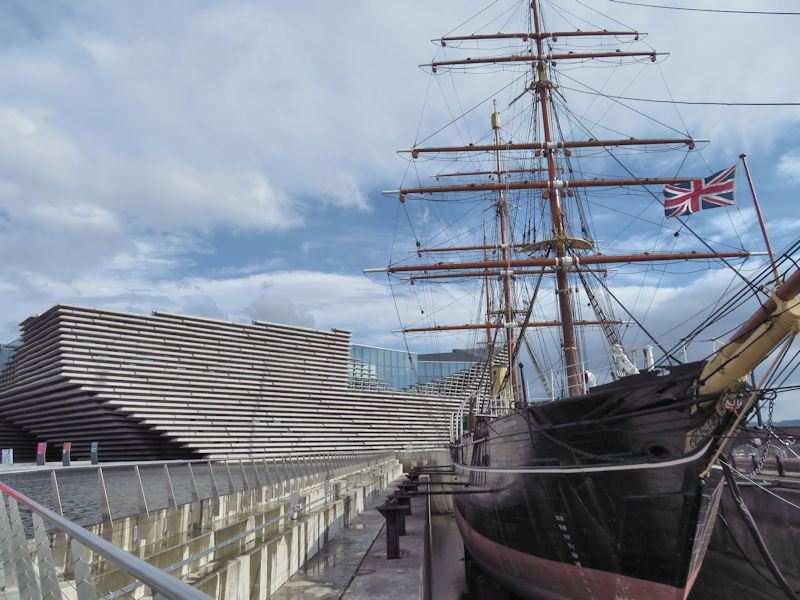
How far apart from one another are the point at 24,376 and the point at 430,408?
143ft

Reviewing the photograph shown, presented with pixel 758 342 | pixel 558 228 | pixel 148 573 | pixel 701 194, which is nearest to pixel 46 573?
pixel 148 573

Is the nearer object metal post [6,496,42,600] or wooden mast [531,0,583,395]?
metal post [6,496,42,600]

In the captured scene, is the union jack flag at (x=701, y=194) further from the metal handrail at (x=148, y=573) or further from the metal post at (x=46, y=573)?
the metal handrail at (x=148, y=573)

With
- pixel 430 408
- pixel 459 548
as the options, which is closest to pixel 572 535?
pixel 459 548

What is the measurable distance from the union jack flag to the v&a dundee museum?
36644 millimetres

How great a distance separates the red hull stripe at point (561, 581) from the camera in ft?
22.5

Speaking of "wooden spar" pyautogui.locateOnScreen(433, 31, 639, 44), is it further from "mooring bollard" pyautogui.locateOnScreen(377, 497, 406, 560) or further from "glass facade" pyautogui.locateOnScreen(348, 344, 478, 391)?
"glass facade" pyautogui.locateOnScreen(348, 344, 478, 391)

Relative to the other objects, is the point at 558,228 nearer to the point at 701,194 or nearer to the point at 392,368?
the point at 701,194

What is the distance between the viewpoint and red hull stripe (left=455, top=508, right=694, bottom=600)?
687 cm

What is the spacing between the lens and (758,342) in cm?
633

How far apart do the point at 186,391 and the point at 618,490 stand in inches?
1863

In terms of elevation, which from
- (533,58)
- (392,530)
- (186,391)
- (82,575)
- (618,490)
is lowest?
(392,530)

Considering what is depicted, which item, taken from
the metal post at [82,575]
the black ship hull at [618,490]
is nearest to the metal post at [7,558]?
the metal post at [82,575]

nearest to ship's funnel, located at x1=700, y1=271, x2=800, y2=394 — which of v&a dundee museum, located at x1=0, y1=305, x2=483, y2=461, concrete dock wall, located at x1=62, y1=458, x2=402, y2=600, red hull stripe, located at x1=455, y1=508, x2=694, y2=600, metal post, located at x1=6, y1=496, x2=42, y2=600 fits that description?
red hull stripe, located at x1=455, y1=508, x2=694, y2=600
